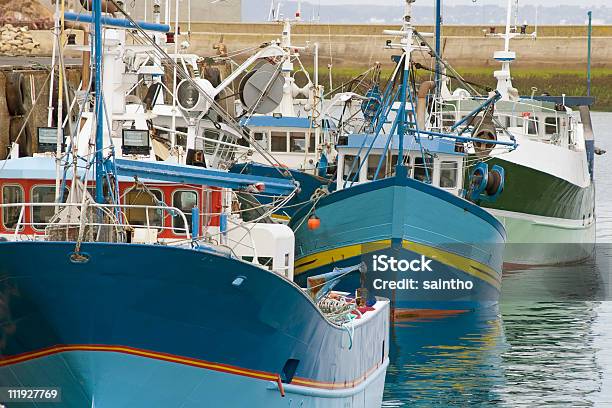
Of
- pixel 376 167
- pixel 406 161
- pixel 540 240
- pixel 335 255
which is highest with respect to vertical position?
pixel 406 161

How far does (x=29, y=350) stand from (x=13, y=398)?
1.68 feet

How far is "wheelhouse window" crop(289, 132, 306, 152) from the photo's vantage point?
32.9m

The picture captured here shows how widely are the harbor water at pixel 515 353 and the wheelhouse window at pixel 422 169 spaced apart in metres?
2.51

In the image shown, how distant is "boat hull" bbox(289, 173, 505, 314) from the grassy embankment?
63.0m

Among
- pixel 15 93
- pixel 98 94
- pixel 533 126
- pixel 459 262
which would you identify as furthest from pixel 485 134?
pixel 98 94

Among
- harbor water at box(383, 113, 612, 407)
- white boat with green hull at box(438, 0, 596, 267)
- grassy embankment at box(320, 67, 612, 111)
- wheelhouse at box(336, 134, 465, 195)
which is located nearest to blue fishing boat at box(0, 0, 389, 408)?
harbor water at box(383, 113, 612, 407)

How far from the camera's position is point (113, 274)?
13047 mm

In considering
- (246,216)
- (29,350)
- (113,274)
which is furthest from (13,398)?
(246,216)

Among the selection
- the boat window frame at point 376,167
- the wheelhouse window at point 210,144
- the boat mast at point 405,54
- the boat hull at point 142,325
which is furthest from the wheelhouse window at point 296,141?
the boat hull at point 142,325

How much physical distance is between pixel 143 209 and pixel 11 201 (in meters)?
1.43

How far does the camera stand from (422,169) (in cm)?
2669

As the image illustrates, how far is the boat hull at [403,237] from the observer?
24.6m

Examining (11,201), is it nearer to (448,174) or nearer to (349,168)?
(349,168)

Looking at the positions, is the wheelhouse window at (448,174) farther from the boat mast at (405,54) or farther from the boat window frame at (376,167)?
the boat mast at (405,54)
